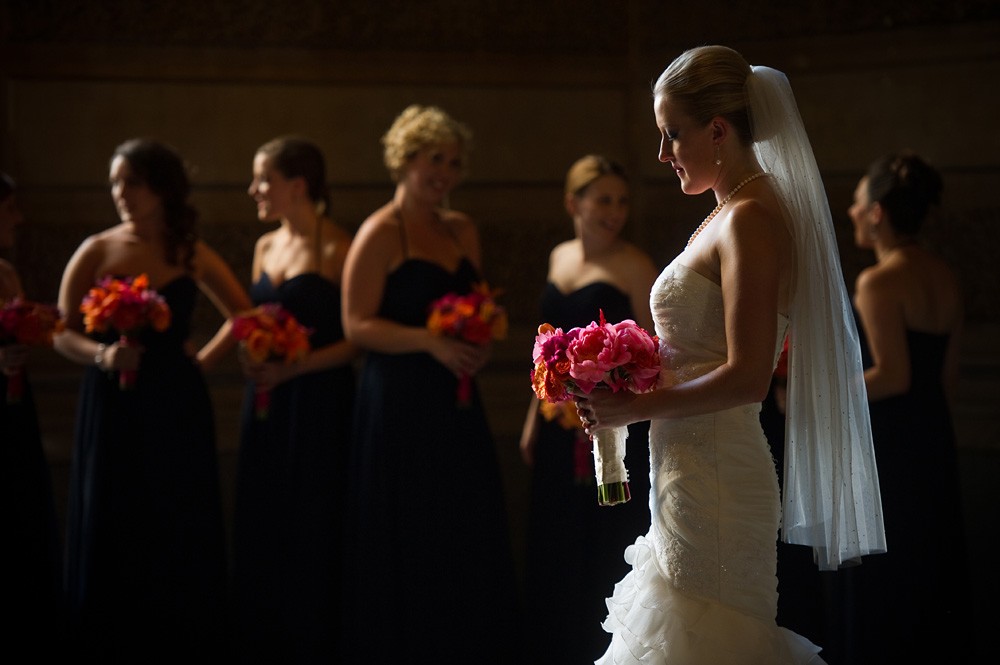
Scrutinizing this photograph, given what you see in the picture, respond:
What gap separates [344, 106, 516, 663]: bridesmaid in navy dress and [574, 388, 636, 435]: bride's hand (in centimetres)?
183

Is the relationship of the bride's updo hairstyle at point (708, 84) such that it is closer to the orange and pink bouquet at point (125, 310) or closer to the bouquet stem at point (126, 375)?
the orange and pink bouquet at point (125, 310)

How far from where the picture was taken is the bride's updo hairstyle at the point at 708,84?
2639 mm

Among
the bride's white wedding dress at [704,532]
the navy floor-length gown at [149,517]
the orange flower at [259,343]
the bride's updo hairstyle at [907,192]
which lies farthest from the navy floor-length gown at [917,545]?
the navy floor-length gown at [149,517]

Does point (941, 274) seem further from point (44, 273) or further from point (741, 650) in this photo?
point (44, 273)

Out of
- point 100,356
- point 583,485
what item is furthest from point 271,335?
point 583,485

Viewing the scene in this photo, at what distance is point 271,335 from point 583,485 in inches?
53.4

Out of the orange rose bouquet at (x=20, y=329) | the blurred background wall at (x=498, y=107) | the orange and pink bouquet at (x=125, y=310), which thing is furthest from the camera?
the blurred background wall at (x=498, y=107)

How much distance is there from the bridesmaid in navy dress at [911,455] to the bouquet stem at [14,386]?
313 cm

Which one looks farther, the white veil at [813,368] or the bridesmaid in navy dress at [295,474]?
the bridesmaid in navy dress at [295,474]

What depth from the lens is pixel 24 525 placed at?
14.6 ft

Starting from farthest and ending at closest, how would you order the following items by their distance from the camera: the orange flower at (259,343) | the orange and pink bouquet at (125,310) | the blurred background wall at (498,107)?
the blurred background wall at (498,107), the orange flower at (259,343), the orange and pink bouquet at (125,310)

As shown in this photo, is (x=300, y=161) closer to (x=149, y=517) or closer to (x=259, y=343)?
(x=259, y=343)

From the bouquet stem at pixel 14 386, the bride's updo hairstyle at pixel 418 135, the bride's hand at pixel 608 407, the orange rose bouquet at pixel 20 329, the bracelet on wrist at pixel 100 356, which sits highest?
the bride's updo hairstyle at pixel 418 135

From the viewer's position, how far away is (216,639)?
4770mm
